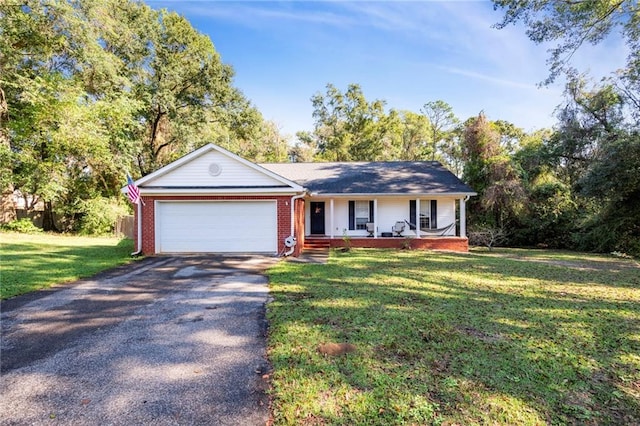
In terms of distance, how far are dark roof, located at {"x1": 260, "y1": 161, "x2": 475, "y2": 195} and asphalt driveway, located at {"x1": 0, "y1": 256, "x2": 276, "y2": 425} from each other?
31.6 feet

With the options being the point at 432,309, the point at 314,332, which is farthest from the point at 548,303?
the point at 314,332

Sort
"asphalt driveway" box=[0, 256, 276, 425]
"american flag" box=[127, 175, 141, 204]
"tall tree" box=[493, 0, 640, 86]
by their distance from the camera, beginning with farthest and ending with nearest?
1. "tall tree" box=[493, 0, 640, 86]
2. "american flag" box=[127, 175, 141, 204]
3. "asphalt driveway" box=[0, 256, 276, 425]

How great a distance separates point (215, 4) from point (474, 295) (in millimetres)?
14785

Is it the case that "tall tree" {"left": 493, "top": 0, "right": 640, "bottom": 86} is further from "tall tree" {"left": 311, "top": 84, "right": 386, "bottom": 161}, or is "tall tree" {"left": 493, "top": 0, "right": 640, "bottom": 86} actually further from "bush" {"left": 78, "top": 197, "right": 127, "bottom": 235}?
"bush" {"left": 78, "top": 197, "right": 127, "bottom": 235}

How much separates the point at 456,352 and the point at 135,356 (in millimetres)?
3463

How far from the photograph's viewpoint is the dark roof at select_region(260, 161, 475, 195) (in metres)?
14.7

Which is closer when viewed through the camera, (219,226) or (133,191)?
(133,191)

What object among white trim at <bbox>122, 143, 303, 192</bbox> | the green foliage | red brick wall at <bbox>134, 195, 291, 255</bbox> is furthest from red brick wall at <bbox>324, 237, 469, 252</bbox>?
the green foliage

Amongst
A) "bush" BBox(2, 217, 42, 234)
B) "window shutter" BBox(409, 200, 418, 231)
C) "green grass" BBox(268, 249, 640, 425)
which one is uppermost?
"window shutter" BBox(409, 200, 418, 231)

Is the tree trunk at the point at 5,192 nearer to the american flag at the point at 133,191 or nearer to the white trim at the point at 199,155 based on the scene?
the white trim at the point at 199,155

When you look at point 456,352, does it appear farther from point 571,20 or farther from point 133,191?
point 571,20

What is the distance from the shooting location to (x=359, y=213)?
50.4 feet

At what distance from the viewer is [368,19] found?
12.3 m

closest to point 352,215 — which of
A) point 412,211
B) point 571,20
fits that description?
point 412,211
